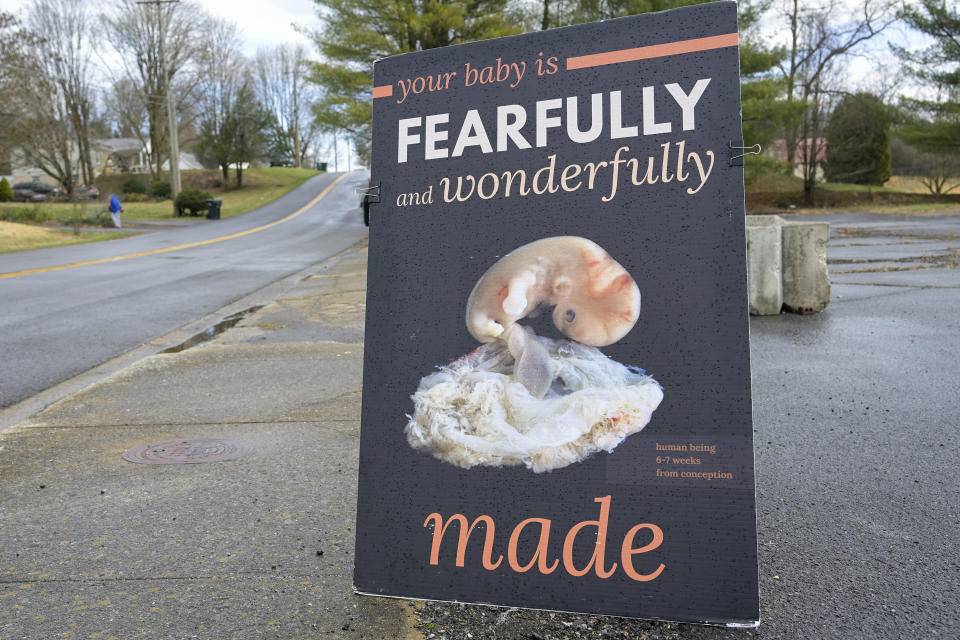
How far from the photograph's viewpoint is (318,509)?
3457mm

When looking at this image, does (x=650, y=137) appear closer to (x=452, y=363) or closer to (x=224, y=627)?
(x=452, y=363)

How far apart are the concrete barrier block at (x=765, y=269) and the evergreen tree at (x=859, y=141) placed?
33281mm

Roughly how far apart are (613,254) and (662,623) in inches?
45.4

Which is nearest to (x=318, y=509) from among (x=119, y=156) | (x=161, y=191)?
(x=161, y=191)

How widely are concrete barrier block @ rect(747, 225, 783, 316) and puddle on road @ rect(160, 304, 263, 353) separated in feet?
19.4

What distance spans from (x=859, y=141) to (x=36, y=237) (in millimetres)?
39455

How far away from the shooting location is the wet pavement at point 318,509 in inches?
98.3

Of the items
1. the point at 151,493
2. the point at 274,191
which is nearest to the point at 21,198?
the point at 274,191

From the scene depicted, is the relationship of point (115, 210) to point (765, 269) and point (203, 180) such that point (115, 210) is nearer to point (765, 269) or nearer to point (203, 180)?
point (765, 269)

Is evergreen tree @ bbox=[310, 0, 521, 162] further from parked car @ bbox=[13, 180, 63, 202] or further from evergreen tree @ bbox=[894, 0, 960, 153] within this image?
parked car @ bbox=[13, 180, 63, 202]

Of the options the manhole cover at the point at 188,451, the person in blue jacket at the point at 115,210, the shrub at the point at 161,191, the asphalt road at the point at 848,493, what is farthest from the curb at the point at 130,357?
the shrub at the point at 161,191

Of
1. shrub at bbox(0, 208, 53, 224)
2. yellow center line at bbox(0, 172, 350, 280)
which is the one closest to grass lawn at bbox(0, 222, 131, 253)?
yellow center line at bbox(0, 172, 350, 280)

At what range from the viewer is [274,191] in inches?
2318

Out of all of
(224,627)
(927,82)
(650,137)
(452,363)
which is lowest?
(224,627)
